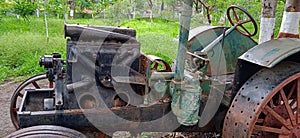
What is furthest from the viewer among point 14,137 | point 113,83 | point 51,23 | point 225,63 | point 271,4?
point 51,23

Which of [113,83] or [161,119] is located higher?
[113,83]

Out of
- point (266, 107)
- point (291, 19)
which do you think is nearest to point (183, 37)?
point (266, 107)

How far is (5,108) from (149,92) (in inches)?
124

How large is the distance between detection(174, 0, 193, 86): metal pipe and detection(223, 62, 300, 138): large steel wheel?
0.50 m

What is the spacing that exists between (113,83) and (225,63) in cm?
159

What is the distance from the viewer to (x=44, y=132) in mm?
2092

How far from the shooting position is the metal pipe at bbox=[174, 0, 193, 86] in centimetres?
230

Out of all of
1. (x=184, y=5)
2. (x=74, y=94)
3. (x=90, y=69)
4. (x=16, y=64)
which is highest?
(x=184, y=5)

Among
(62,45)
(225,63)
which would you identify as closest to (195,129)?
(225,63)

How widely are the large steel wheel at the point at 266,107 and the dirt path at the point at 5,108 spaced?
2909 millimetres

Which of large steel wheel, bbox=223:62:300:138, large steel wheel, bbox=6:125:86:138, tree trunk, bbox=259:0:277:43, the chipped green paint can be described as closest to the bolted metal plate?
the chipped green paint

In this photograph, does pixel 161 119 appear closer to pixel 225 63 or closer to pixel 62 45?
pixel 225 63

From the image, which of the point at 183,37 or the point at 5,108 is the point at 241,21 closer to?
the point at 183,37

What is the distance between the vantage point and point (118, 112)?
2.48 metres
